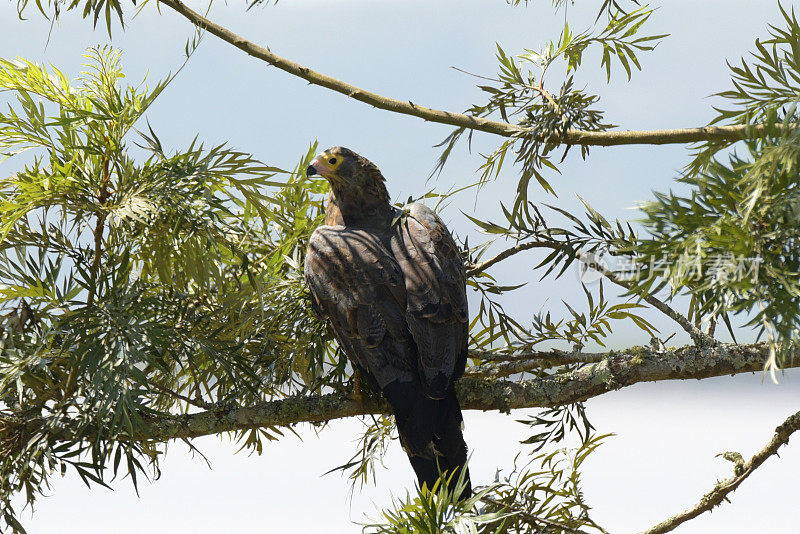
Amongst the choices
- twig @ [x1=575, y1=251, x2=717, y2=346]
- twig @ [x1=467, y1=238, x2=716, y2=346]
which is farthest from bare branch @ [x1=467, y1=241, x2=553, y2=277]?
twig @ [x1=575, y1=251, x2=717, y2=346]

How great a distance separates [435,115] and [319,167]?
23.1 inches

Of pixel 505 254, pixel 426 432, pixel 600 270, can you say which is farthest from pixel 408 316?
pixel 600 270

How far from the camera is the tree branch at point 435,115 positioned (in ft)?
6.07

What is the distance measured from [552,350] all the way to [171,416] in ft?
3.69

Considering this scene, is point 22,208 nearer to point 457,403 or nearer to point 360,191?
point 360,191

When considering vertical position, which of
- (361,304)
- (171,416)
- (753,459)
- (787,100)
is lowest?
(753,459)

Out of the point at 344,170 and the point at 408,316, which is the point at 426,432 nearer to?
the point at 408,316

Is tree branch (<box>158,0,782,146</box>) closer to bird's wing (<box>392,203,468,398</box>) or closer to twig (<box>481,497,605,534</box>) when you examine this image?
bird's wing (<box>392,203,468,398</box>)

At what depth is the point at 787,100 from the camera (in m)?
1.55

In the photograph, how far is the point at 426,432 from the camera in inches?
78.0

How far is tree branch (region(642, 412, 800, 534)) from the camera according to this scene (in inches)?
84.7

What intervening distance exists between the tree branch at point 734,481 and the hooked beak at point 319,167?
147cm

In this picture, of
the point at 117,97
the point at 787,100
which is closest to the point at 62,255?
the point at 117,97

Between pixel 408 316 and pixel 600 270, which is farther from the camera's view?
pixel 600 270
